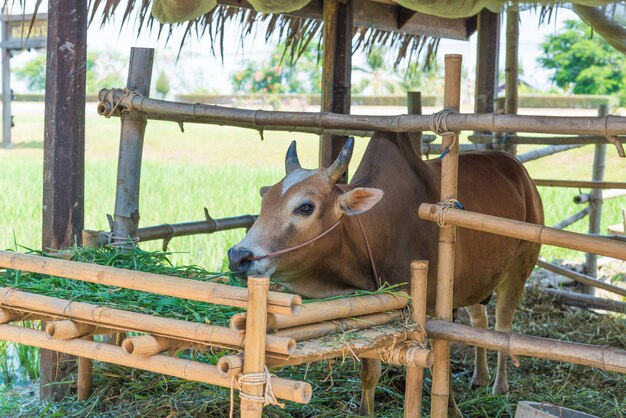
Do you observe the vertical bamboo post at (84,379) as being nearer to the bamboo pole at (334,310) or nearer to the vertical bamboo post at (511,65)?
the bamboo pole at (334,310)

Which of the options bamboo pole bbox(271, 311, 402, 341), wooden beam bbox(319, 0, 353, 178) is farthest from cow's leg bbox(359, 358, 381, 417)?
wooden beam bbox(319, 0, 353, 178)

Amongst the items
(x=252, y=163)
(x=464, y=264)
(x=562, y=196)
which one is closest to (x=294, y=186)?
(x=464, y=264)

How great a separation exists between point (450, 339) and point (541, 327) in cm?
320

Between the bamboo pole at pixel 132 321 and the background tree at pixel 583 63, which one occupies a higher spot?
Result: the background tree at pixel 583 63

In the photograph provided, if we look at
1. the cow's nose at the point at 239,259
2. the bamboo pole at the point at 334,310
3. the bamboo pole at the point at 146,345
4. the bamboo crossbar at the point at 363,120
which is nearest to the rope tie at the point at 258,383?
the bamboo pole at the point at 334,310

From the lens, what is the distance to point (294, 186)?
3.54 meters

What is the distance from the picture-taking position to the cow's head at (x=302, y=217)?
3.41 m

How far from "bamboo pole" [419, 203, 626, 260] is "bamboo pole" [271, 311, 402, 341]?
43 centimetres

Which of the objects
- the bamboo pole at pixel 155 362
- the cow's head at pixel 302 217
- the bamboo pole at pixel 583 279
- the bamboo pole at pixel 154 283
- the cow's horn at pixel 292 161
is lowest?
the bamboo pole at pixel 583 279

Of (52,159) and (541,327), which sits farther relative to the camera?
(541,327)

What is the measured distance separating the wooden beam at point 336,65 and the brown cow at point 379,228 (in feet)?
3.38

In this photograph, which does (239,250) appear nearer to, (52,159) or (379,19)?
(52,159)

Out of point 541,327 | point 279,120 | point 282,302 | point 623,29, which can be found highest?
point 623,29

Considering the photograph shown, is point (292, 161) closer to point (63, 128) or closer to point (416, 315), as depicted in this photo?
point (416, 315)
